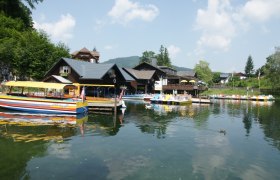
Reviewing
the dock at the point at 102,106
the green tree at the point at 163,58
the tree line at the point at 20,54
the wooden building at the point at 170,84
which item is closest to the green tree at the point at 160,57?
the green tree at the point at 163,58

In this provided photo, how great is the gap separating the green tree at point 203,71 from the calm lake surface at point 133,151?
3395 inches

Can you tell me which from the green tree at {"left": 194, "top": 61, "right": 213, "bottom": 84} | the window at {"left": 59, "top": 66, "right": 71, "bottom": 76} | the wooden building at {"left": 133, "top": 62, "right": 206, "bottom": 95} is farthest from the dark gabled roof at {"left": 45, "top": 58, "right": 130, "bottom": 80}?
the green tree at {"left": 194, "top": 61, "right": 213, "bottom": 84}

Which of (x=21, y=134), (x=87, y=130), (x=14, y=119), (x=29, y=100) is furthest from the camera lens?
(x=29, y=100)

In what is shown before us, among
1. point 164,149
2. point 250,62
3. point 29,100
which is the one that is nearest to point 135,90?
point 29,100

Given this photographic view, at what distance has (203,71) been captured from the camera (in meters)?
115

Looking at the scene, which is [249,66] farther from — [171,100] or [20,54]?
[20,54]

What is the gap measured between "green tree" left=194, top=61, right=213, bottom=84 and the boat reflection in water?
86.7m

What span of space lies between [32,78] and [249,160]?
170 ft

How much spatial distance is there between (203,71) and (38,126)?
318 feet

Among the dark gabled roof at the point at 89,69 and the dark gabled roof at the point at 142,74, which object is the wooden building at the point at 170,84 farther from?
the dark gabled roof at the point at 89,69

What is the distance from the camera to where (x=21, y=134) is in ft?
69.8

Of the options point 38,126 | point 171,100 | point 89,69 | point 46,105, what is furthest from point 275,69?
point 38,126

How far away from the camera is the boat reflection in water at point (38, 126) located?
20.7 meters

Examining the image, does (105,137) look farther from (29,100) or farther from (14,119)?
(29,100)
